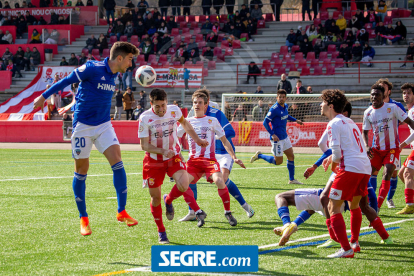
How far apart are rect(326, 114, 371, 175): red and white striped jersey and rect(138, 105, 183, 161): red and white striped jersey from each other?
2052 millimetres

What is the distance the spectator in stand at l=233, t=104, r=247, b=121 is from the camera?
73.6ft

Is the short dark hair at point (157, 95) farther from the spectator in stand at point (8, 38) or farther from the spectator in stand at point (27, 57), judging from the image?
the spectator in stand at point (8, 38)

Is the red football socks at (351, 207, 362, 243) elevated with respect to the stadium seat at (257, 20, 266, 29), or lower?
lower

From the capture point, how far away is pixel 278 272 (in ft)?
16.2

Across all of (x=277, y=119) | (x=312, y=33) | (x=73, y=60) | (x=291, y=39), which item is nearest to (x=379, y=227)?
(x=277, y=119)

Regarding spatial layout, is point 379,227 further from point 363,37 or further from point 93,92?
point 363,37

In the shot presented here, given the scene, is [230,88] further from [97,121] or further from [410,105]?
[97,121]

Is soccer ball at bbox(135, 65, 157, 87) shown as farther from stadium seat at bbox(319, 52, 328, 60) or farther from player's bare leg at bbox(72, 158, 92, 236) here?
stadium seat at bbox(319, 52, 328, 60)

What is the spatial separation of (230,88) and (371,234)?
21.9 metres

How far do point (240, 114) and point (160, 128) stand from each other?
16.2m

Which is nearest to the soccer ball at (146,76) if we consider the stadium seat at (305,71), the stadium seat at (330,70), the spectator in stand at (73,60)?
the stadium seat at (305,71)

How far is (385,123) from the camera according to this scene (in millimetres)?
8156

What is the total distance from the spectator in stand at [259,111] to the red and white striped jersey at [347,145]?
16.5m

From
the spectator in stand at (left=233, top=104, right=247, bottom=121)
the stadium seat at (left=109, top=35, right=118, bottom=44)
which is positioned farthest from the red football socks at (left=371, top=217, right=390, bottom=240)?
the stadium seat at (left=109, top=35, right=118, bottom=44)
